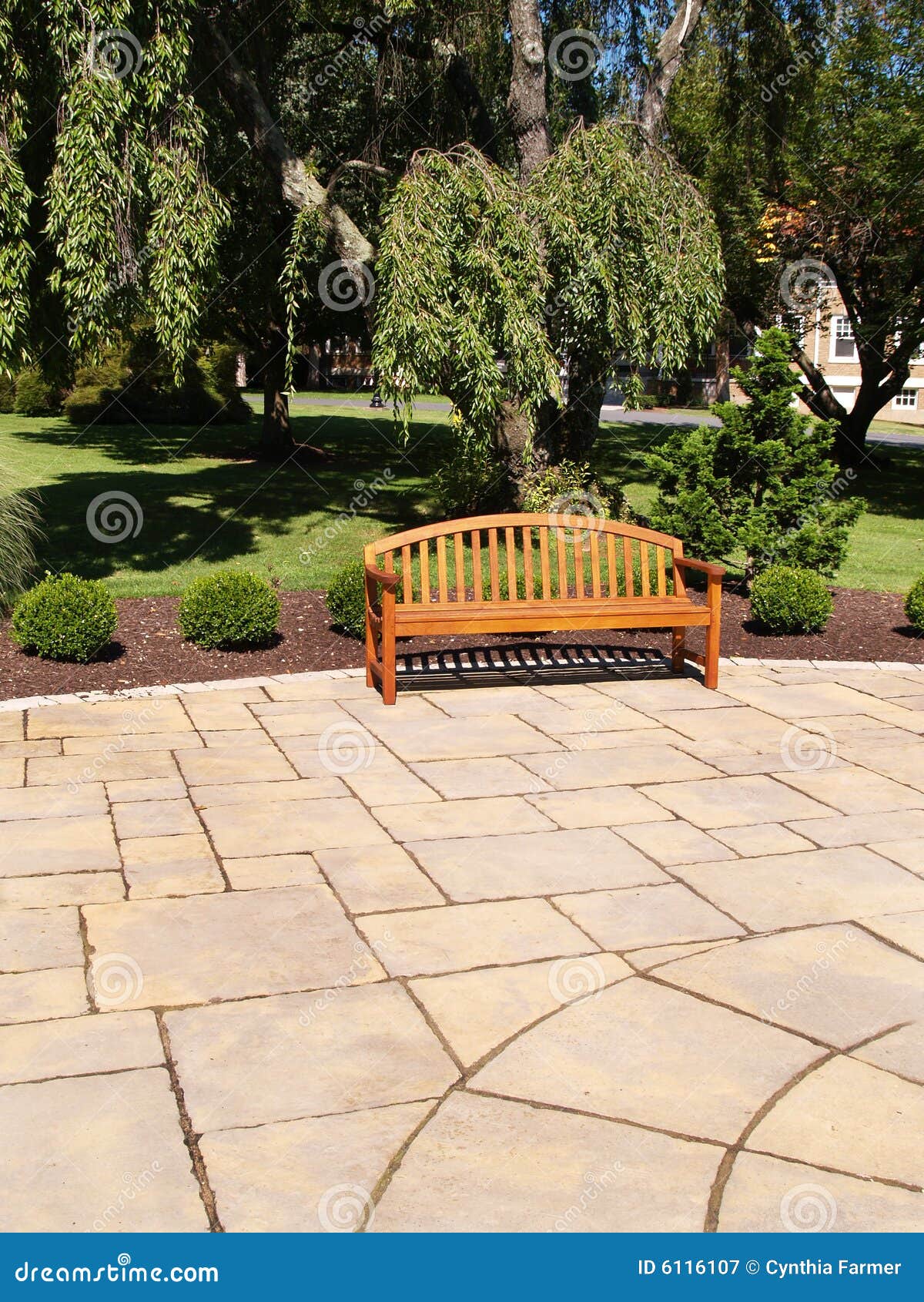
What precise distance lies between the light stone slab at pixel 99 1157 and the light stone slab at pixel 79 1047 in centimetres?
5

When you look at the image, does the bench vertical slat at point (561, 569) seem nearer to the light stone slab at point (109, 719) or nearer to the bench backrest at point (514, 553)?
the bench backrest at point (514, 553)

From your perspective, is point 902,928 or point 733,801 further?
point 733,801

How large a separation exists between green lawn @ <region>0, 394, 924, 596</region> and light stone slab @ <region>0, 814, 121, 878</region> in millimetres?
4683

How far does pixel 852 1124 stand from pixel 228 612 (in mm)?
5654

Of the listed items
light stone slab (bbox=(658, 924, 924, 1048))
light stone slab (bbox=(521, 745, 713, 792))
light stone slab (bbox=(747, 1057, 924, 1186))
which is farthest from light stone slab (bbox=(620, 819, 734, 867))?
light stone slab (bbox=(747, 1057, 924, 1186))

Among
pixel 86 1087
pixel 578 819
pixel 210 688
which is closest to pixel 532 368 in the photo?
pixel 210 688

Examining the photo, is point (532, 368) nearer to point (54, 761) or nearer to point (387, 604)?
point (387, 604)

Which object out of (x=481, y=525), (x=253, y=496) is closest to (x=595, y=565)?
(x=481, y=525)

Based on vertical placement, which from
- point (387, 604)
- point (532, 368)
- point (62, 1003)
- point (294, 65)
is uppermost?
point (294, 65)

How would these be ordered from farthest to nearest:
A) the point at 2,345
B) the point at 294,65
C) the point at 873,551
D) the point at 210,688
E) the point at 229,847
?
the point at 294,65 < the point at 873,551 < the point at 2,345 < the point at 210,688 < the point at 229,847

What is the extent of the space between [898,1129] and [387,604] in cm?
438

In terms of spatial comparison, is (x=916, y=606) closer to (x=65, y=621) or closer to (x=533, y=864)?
(x=533, y=864)

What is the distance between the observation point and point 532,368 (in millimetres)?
9312

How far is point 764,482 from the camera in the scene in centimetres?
952
